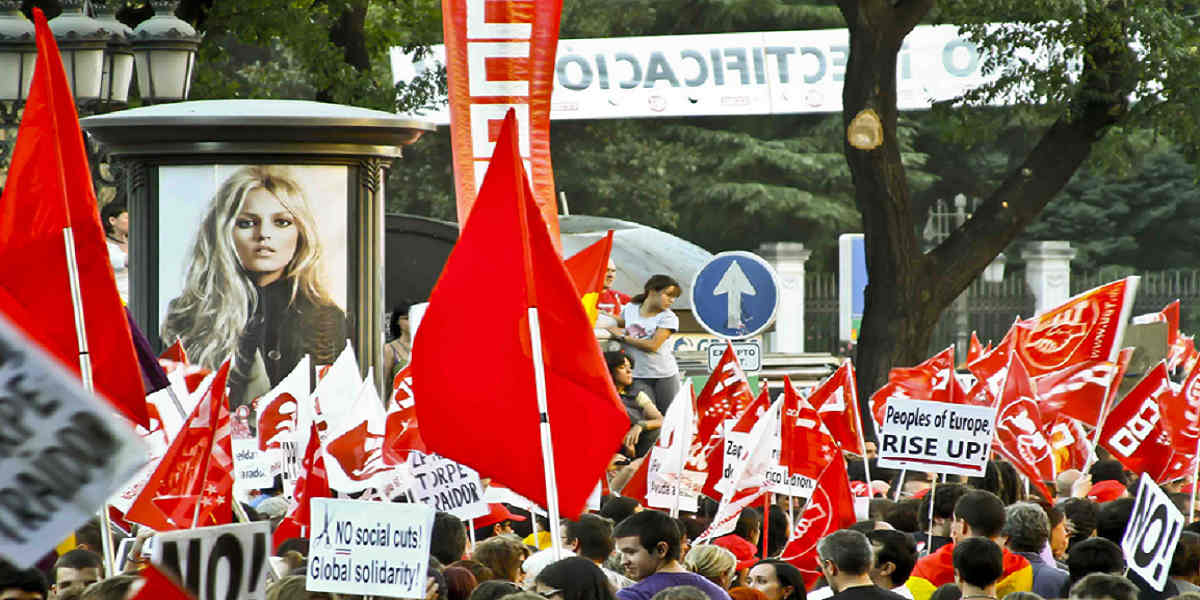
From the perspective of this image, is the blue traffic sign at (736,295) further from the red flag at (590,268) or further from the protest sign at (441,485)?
the protest sign at (441,485)

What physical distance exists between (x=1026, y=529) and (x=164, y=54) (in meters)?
7.90

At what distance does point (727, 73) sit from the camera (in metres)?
44.7

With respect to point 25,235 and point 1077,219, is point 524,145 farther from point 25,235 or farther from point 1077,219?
point 1077,219

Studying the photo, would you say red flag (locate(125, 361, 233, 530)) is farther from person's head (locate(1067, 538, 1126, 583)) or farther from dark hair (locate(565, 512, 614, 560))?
person's head (locate(1067, 538, 1126, 583))

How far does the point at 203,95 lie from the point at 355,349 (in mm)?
12610

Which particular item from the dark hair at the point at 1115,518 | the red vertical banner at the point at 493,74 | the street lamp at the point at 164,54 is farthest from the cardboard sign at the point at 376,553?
the street lamp at the point at 164,54

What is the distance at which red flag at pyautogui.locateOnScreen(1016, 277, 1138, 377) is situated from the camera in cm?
→ 1298

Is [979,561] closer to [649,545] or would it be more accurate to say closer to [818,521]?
[649,545]

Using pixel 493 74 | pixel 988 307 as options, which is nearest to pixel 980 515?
pixel 493 74

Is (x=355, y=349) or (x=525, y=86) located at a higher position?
(x=525, y=86)

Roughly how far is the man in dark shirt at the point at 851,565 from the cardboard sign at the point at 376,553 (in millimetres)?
1571

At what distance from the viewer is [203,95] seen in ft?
84.3

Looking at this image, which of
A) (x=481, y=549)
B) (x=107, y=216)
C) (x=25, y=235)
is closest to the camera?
(x=481, y=549)

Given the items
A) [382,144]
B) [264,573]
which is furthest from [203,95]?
[264,573]
